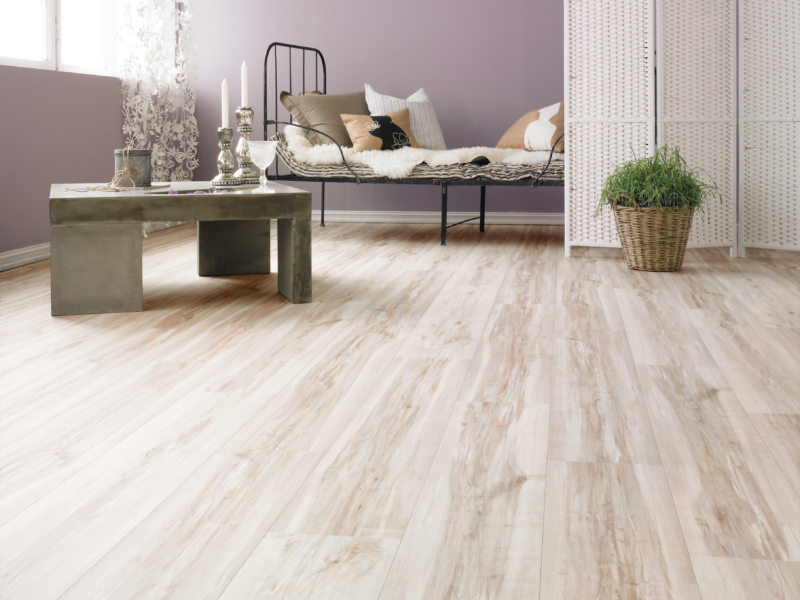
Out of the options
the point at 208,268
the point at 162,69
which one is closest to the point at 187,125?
the point at 162,69

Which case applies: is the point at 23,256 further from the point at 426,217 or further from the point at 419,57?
the point at 419,57

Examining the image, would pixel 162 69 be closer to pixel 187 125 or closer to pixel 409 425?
pixel 187 125

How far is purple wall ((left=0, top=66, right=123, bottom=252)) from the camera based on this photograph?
420 cm

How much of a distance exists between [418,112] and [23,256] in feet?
8.33

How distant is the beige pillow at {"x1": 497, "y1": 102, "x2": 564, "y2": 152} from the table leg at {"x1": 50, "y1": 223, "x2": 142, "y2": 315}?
2.83 meters

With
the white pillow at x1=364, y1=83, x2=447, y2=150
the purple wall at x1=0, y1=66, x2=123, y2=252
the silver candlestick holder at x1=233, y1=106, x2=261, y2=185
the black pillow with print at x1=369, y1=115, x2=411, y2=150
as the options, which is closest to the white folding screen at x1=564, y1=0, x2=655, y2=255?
the black pillow with print at x1=369, y1=115, x2=411, y2=150

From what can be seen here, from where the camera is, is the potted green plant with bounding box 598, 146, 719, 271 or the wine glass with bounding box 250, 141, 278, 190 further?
the potted green plant with bounding box 598, 146, 719, 271

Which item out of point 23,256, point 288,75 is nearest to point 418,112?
point 288,75

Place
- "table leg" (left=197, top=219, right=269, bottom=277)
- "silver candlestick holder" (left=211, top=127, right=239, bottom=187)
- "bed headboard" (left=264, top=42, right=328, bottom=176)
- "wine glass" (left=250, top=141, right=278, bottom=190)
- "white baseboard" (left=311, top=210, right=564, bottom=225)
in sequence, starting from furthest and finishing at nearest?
"bed headboard" (left=264, top=42, right=328, bottom=176)
"white baseboard" (left=311, top=210, right=564, bottom=225)
"table leg" (left=197, top=219, right=269, bottom=277)
"silver candlestick holder" (left=211, top=127, right=239, bottom=187)
"wine glass" (left=250, top=141, right=278, bottom=190)

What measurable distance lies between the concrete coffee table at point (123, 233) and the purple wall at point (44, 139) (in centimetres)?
100

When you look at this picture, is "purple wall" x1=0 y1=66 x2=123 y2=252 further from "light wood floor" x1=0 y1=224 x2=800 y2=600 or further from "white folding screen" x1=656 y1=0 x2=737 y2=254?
"white folding screen" x1=656 y1=0 x2=737 y2=254

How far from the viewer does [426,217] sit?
20.5 ft

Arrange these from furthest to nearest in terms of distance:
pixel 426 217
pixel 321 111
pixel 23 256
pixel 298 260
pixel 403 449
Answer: pixel 426 217 → pixel 321 111 → pixel 23 256 → pixel 298 260 → pixel 403 449

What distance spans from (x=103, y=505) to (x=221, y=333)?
4.41ft
